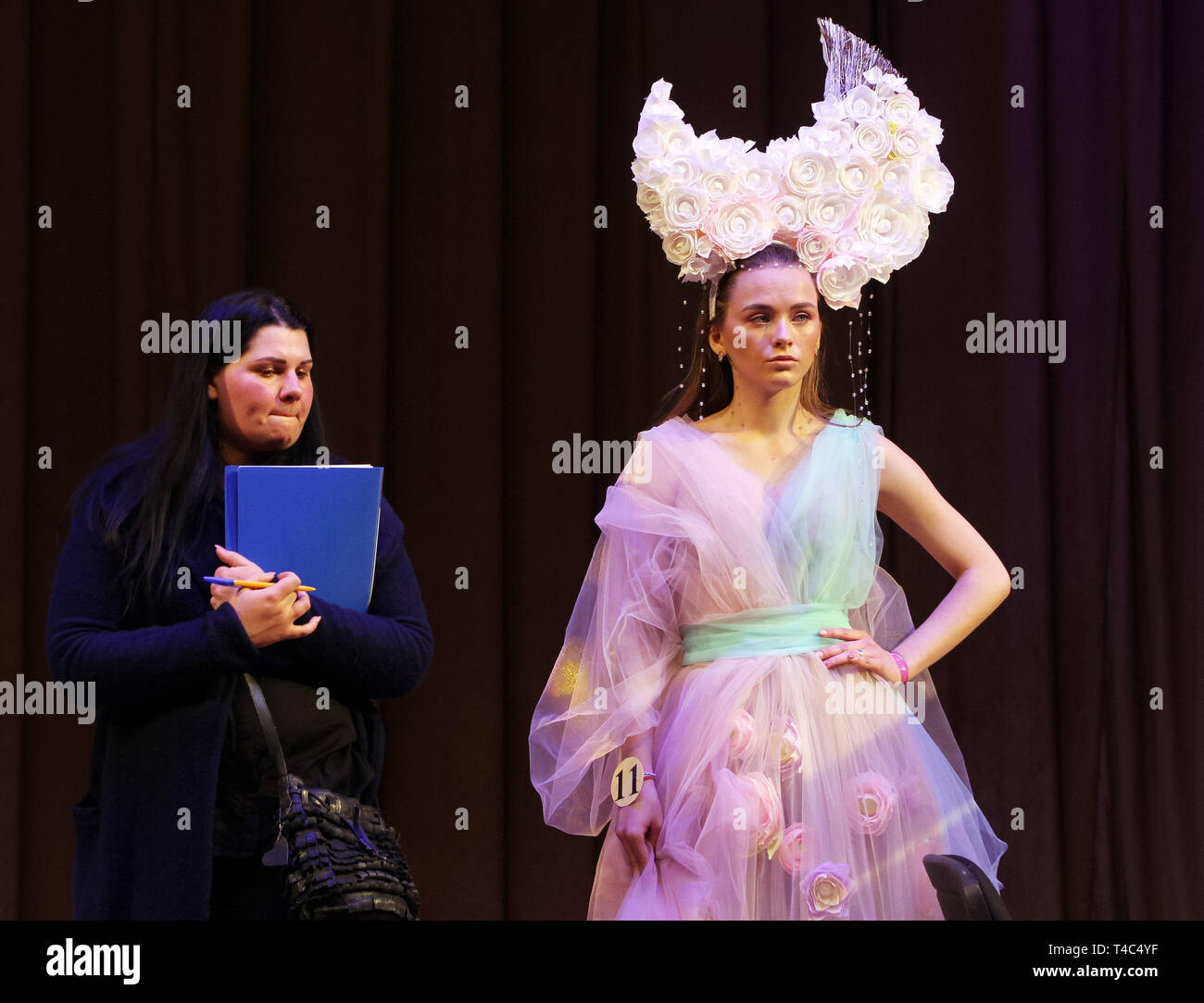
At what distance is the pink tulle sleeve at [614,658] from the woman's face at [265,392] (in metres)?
0.52

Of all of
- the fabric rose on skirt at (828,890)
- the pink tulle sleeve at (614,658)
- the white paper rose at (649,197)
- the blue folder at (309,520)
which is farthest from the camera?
the white paper rose at (649,197)

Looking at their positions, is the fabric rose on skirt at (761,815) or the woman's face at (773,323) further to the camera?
the woman's face at (773,323)

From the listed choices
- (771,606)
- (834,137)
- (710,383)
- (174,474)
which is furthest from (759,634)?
(174,474)

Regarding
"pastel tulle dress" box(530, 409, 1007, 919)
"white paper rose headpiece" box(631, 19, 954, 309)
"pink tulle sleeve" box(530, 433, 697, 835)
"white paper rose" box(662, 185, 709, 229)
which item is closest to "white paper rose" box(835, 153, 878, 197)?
"white paper rose headpiece" box(631, 19, 954, 309)

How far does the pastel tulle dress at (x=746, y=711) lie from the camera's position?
2.11m

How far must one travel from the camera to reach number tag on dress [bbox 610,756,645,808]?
2168 mm

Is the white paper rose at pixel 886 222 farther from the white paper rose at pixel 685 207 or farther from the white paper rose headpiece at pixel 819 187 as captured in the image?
the white paper rose at pixel 685 207

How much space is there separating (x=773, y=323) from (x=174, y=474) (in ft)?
3.09

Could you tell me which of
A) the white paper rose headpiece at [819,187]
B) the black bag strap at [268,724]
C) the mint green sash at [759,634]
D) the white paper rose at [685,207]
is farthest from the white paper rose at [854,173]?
the black bag strap at [268,724]

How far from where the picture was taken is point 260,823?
193 cm

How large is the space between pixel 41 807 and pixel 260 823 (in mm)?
1295

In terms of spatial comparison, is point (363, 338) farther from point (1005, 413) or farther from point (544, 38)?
point (1005, 413)
